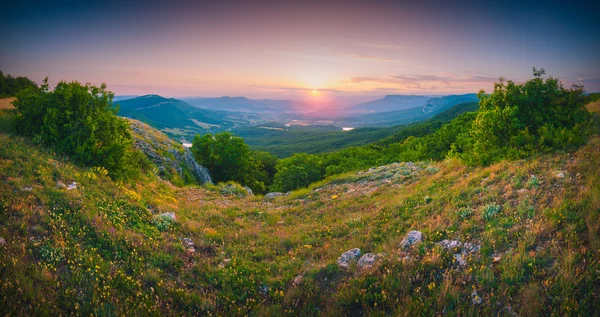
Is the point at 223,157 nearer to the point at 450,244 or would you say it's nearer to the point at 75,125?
the point at 75,125

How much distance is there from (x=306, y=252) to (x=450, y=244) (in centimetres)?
500

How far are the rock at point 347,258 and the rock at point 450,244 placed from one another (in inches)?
107

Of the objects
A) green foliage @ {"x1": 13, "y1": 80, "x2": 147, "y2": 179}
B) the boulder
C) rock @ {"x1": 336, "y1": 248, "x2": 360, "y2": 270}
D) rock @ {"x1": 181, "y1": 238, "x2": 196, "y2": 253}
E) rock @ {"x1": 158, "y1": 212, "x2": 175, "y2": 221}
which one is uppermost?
green foliage @ {"x1": 13, "y1": 80, "x2": 147, "y2": 179}

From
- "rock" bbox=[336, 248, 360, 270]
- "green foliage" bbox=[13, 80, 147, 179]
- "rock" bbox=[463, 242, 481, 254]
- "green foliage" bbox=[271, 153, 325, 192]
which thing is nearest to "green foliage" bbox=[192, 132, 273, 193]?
"green foliage" bbox=[271, 153, 325, 192]

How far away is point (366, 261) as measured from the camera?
27.7 feet

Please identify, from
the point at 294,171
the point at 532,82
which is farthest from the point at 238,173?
the point at 532,82

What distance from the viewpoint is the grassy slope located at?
6199 millimetres

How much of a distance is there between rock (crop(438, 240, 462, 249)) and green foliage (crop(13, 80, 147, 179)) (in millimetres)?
16293

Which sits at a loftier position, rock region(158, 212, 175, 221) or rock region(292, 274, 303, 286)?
rock region(158, 212, 175, 221)

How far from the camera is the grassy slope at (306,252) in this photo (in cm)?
620

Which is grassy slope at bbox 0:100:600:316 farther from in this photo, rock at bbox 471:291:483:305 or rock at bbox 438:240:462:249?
rock at bbox 438:240:462:249

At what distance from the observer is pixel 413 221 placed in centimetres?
1079

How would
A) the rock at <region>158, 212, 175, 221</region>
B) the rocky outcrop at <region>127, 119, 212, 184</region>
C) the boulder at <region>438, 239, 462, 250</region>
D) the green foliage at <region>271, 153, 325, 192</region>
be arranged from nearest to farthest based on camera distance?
the boulder at <region>438, 239, 462, 250</region> < the rock at <region>158, 212, 175, 221</region> < the rocky outcrop at <region>127, 119, 212, 184</region> < the green foliage at <region>271, 153, 325, 192</region>

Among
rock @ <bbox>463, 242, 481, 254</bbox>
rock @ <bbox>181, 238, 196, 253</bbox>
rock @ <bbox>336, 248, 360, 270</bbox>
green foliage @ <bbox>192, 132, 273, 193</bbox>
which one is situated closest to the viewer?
rock @ <bbox>463, 242, 481, 254</bbox>
